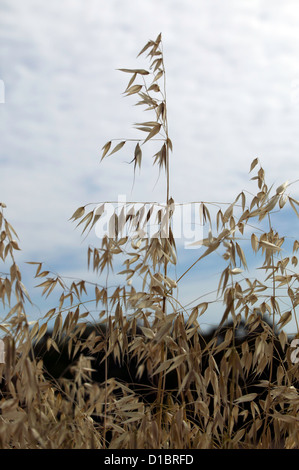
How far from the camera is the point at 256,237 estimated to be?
6.66ft

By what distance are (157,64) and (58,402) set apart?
140 cm

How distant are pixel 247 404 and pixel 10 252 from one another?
3.60 m

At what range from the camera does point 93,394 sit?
127 centimetres

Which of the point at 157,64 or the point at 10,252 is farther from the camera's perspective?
the point at 157,64

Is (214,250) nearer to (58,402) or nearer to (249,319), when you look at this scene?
(249,319)

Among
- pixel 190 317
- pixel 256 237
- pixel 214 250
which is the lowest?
pixel 190 317

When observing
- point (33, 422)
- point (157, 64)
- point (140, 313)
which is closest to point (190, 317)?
point (140, 313)

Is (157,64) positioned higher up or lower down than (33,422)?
higher up
